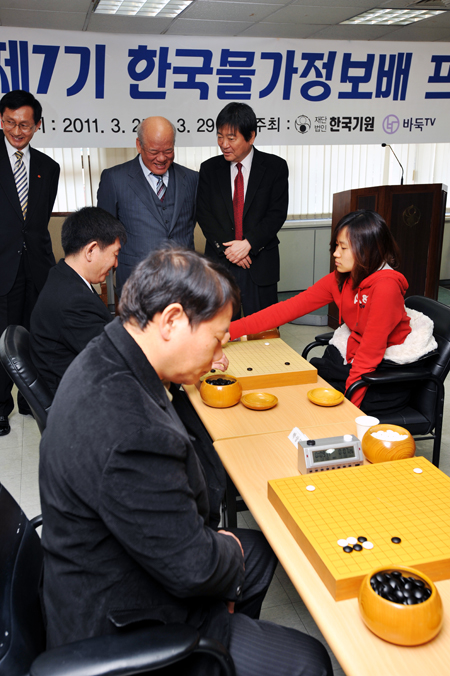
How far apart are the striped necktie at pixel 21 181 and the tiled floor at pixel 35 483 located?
123 centimetres

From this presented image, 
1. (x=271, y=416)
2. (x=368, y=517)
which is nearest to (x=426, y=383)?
(x=271, y=416)

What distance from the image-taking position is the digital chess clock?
1.32 m

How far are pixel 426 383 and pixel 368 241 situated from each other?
0.61 metres

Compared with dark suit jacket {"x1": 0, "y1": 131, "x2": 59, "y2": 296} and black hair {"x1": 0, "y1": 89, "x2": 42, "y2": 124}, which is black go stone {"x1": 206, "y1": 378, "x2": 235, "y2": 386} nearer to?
dark suit jacket {"x1": 0, "y1": 131, "x2": 59, "y2": 296}

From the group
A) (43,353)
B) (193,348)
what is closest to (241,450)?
(193,348)

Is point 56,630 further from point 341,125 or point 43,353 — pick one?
point 341,125

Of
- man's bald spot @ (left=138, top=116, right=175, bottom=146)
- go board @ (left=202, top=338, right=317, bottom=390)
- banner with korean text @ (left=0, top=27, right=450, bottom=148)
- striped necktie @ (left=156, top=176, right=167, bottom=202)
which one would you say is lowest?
go board @ (left=202, top=338, right=317, bottom=390)

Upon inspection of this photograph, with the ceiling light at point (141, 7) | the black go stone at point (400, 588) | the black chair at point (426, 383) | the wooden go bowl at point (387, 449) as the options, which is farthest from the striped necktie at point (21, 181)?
the black go stone at point (400, 588)

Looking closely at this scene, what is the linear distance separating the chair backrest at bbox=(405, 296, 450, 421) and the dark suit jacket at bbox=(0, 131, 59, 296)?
211cm

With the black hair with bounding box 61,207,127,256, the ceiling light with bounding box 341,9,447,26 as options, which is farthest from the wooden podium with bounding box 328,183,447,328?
the black hair with bounding box 61,207,127,256

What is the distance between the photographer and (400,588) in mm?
868

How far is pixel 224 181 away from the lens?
3076mm

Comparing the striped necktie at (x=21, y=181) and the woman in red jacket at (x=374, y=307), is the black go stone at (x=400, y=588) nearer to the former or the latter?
the woman in red jacket at (x=374, y=307)

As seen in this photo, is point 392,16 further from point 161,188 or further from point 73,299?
point 73,299
